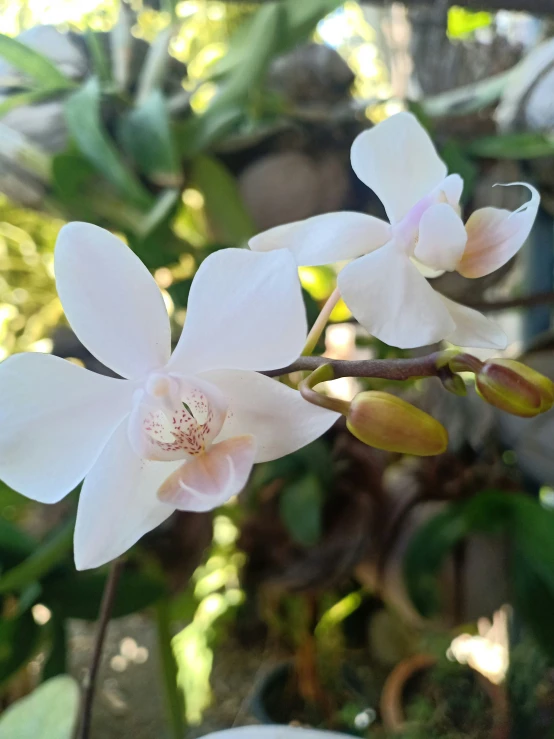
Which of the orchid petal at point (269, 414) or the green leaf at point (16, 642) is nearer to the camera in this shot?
the orchid petal at point (269, 414)

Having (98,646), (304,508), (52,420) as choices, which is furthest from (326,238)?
(304,508)

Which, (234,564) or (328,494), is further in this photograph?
(234,564)

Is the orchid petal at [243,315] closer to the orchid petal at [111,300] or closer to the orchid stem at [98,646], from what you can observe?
the orchid petal at [111,300]

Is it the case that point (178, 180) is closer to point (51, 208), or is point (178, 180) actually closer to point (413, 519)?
point (51, 208)

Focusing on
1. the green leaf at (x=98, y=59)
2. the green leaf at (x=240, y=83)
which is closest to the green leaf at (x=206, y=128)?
the green leaf at (x=240, y=83)

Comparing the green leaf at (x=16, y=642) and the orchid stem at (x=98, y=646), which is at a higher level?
the orchid stem at (x=98, y=646)

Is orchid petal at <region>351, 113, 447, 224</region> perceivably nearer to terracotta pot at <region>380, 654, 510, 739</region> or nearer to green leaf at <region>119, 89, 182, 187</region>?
green leaf at <region>119, 89, 182, 187</region>

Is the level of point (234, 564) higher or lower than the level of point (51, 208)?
lower

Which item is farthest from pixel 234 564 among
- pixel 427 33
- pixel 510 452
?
pixel 427 33
